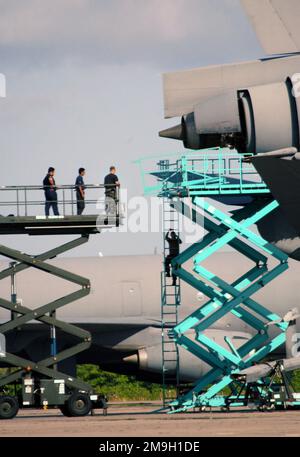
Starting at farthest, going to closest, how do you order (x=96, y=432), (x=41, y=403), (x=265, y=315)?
(x=265, y=315)
(x=41, y=403)
(x=96, y=432)

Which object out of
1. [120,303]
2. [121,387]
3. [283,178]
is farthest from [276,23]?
[121,387]

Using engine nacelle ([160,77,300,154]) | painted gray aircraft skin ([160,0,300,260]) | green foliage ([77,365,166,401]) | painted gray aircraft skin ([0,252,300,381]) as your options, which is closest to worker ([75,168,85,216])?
painted gray aircraft skin ([0,252,300,381])

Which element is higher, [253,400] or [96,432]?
[96,432]

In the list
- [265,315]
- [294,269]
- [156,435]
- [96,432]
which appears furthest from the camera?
[294,269]

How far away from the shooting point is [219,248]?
32.7 m

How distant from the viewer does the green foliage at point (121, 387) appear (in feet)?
158

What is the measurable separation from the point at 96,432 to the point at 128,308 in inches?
758

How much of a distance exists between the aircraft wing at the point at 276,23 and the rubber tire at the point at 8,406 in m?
17.7

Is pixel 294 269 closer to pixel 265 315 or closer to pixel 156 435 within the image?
pixel 265 315

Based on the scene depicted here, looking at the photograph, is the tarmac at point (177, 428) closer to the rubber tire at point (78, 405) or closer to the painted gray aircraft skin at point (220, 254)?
the rubber tire at point (78, 405)

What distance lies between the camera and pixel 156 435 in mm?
19641

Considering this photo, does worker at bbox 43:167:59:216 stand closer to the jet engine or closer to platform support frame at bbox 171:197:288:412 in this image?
platform support frame at bbox 171:197:288:412

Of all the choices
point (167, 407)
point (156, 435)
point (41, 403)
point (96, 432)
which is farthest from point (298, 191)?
point (167, 407)

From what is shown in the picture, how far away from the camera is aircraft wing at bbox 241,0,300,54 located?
14609 mm
